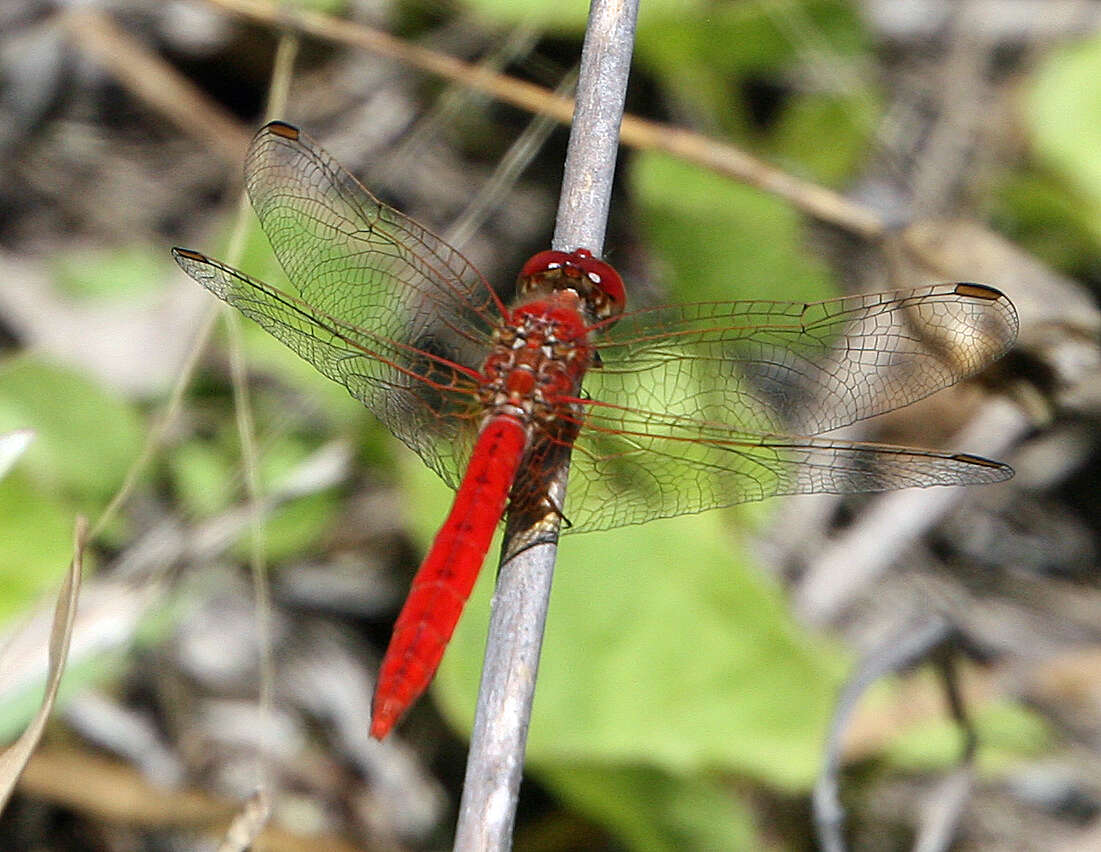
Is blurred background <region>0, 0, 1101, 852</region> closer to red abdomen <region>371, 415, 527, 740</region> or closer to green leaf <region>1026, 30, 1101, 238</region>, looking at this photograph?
green leaf <region>1026, 30, 1101, 238</region>

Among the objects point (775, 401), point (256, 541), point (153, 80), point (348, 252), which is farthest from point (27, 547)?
point (153, 80)

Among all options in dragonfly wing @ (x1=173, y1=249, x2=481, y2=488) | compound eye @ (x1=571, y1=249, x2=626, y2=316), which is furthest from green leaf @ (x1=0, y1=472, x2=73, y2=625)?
compound eye @ (x1=571, y1=249, x2=626, y2=316)

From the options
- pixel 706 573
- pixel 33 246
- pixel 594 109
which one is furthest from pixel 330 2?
pixel 706 573

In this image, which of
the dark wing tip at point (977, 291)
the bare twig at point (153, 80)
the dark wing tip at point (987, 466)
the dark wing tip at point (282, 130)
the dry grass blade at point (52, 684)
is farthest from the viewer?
the bare twig at point (153, 80)

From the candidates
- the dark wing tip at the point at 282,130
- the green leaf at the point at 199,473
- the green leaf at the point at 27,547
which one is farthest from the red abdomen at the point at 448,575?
the green leaf at the point at 199,473

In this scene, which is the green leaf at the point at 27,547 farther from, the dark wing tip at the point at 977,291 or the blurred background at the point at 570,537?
the dark wing tip at the point at 977,291

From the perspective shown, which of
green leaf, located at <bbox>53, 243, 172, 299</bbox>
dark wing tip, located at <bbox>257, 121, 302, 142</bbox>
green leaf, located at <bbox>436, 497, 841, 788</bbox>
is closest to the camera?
dark wing tip, located at <bbox>257, 121, 302, 142</bbox>

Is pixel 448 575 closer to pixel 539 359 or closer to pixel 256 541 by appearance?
pixel 539 359
